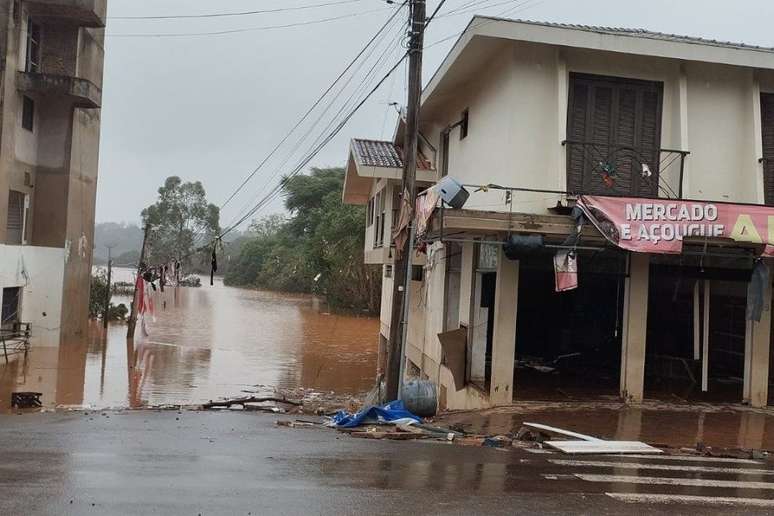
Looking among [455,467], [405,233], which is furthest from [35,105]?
[455,467]

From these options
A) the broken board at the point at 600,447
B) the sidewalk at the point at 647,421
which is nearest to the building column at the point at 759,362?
the sidewalk at the point at 647,421

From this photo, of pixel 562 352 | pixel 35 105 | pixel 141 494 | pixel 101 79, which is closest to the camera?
pixel 141 494

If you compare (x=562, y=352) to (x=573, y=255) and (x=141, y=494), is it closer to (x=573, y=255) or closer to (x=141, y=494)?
(x=573, y=255)

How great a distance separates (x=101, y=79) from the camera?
2741cm

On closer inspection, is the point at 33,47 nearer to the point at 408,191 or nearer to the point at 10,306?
the point at 10,306

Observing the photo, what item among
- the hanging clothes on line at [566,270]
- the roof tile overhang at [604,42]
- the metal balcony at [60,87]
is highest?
the metal balcony at [60,87]

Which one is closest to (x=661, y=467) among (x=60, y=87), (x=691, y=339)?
(x=691, y=339)

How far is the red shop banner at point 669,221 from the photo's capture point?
11234 millimetres

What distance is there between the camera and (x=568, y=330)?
60.4 ft

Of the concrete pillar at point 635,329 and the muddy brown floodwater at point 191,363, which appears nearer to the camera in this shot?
the concrete pillar at point 635,329

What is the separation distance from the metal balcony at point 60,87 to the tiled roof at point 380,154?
1029 centimetres

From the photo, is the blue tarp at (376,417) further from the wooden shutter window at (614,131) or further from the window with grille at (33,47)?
the window with grille at (33,47)

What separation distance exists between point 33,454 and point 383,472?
14.8ft

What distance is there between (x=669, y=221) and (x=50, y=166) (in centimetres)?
2216
